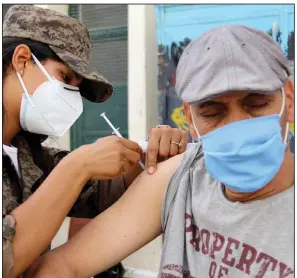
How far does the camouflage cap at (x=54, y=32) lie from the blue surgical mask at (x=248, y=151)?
685mm

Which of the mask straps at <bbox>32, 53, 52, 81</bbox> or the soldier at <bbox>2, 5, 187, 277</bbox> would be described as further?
the mask straps at <bbox>32, 53, 52, 81</bbox>

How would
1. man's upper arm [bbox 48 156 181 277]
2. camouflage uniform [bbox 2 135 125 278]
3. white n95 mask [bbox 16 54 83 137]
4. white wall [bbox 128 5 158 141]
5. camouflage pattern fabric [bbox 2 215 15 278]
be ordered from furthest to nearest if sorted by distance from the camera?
white wall [bbox 128 5 158 141] → white n95 mask [bbox 16 54 83 137] → camouflage uniform [bbox 2 135 125 278] → man's upper arm [bbox 48 156 181 277] → camouflage pattern fabric [bbox 2 215 15 278]

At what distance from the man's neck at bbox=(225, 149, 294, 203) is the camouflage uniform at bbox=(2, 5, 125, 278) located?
57 cm

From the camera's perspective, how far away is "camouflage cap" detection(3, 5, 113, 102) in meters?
1.76

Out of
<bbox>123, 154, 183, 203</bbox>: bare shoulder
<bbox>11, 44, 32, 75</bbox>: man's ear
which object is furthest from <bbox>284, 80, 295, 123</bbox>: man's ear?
<bbox>11, 44, 32, 75</bbox>: man's ear

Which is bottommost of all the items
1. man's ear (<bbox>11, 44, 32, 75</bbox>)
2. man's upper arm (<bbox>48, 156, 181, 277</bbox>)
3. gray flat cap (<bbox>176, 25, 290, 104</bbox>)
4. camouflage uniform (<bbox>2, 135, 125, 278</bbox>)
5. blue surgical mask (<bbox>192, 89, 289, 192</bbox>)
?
man's upper arm (<bbox>48, 156, 181, 277</bbox>)

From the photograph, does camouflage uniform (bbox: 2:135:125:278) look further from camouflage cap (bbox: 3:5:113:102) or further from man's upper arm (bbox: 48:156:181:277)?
camouflage cap (bbox: 3:5:113:102)

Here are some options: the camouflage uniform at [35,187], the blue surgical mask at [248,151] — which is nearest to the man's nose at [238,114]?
the blue surgical mask at [248,151]

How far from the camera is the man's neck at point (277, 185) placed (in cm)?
139

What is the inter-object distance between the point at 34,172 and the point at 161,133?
550 millimetres

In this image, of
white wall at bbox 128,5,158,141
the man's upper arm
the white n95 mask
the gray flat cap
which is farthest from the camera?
white wall at bbox 128,5,158,141

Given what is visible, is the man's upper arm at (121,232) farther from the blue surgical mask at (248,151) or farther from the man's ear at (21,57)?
the man's ear at (21,57)

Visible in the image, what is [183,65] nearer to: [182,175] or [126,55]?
[182,175]

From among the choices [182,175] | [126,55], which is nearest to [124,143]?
[182,175]
